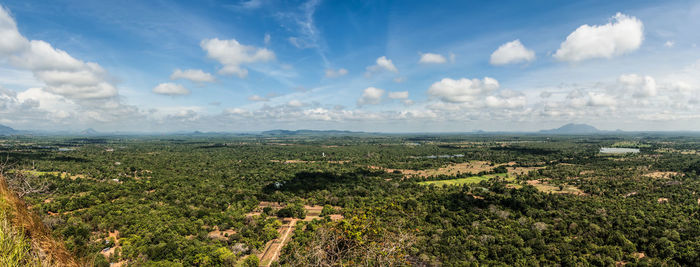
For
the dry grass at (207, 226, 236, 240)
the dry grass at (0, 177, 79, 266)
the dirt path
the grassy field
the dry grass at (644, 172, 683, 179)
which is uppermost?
the dry grass at (0, 177, 79, 266)

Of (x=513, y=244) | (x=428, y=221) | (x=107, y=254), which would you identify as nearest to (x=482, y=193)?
(x=428, y=221)

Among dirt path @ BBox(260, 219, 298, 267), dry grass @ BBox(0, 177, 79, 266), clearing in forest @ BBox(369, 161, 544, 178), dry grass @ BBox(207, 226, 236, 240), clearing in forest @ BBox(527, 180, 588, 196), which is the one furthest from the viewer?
clearing in forest @ BBox(369, 161, 544, 178)

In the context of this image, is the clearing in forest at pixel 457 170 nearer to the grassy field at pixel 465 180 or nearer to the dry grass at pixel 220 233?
the grassy field at pixel 465 180

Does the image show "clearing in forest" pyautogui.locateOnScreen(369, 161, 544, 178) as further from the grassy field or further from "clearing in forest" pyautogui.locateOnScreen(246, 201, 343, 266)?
"clearing in forest" pyautogui.locateOnScreen(246, 201, 343, 266)

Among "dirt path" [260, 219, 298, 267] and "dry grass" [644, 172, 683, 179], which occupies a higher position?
"dry grass" [644, 172, 683, 179]

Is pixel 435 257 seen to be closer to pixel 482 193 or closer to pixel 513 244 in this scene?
pixel 513 244

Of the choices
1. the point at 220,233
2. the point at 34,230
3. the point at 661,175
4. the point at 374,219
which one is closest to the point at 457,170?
the point at 661,175

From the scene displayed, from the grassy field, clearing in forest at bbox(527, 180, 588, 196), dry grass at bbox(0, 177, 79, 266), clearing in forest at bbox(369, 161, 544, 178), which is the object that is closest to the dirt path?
dry grass at bbox(0, 177, 79, 266)
